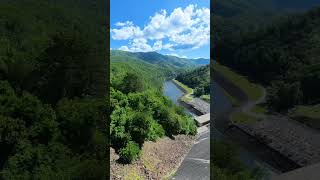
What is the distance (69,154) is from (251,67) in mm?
5101

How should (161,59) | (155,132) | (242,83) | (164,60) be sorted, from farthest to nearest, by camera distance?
(161,59) → (164,60) → (155,132) → (242,83)

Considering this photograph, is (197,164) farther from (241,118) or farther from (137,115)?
(241,118)

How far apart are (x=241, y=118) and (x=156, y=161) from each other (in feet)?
11.4

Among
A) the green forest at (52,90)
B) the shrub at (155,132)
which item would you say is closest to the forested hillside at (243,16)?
the shrub at (155,132)

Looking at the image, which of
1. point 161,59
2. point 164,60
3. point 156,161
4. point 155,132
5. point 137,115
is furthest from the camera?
point 161,59

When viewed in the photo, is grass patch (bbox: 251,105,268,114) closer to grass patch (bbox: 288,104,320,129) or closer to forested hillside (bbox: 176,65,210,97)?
grass patch (bbox: 288,104,320,129)

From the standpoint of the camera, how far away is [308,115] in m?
9.81

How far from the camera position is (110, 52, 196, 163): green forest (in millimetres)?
12664

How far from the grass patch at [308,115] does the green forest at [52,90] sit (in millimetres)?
4730

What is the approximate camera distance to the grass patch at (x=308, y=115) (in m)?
9.77

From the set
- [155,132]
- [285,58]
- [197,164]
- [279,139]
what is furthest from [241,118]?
[155,132]

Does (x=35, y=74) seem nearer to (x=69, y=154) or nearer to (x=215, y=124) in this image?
(x=69, y=154)

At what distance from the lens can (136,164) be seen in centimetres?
1226

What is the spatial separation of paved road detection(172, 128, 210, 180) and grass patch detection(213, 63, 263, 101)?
10.3ft
